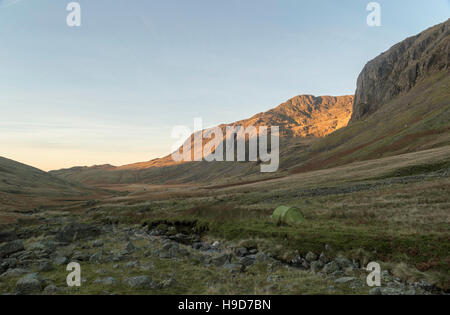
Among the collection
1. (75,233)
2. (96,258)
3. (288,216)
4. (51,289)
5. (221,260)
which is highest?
(288,216)

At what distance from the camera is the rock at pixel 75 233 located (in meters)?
22.2

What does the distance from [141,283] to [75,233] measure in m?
15.8

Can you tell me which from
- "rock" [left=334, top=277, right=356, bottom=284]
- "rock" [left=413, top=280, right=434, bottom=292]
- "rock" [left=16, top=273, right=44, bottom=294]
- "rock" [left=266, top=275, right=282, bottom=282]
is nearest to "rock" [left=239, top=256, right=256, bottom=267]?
"rock" [left=266, top=275, right=282, bottom=282]

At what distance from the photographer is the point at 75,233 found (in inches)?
922

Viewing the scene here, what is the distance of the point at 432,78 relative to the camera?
13725 cm

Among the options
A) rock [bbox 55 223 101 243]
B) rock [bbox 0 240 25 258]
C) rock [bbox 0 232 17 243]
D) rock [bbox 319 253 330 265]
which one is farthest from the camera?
rock [bbox 55 223 101 243]

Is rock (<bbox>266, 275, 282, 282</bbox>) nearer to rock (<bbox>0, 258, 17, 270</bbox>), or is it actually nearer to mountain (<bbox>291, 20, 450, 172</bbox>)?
rock (<bbox>0, 258, 17, 270</bbox>)

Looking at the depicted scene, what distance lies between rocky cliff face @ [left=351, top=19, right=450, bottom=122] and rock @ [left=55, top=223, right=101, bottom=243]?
179 metres

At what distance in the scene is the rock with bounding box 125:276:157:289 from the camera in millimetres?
11375

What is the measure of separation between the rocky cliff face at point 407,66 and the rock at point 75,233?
179 metres

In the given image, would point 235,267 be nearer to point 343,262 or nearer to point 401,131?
point 343,262

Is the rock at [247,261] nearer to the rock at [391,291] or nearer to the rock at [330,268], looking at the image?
the rock at [330,268]

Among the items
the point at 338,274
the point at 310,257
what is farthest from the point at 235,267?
the point at 338,274
